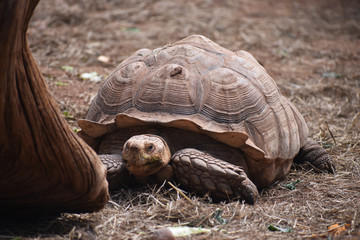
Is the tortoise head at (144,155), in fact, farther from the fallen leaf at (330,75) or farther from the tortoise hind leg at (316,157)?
the fallen leaf at (330,75)

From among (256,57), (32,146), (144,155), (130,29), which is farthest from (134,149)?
(130,29)

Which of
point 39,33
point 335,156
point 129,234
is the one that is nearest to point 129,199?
point 129,234

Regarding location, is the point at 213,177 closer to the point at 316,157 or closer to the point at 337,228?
the point at 337,228

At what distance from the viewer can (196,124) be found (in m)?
3.22

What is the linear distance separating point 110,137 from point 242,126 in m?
0.94

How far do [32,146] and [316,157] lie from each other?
246 centimetres

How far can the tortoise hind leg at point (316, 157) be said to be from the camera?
3.97 metres

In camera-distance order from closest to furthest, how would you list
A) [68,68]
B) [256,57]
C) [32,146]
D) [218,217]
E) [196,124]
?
[32,146]
[218,217]
[196,124]
[68,68]
[256,57]

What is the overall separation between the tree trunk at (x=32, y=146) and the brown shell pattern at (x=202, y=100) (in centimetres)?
89

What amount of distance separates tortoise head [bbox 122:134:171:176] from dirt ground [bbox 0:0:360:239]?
18cm

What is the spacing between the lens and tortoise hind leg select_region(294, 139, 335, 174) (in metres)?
3.97

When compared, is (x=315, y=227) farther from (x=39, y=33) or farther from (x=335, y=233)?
(x=39, y=33)

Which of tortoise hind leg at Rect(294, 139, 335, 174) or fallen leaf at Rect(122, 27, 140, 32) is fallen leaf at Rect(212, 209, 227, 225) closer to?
tortoise hind leg at Rect(294, 139, 335, 174)

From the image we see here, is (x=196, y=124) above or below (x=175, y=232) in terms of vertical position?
above
